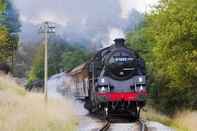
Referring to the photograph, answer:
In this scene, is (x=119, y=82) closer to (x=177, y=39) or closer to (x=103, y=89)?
(x=103, y=89)

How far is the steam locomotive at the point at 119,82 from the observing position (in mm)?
23312

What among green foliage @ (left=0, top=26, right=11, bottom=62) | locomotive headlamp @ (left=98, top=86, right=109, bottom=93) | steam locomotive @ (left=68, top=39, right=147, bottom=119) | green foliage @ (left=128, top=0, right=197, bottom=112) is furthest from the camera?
green foliage @ (left=0, top=26, right=11, bottom=62)

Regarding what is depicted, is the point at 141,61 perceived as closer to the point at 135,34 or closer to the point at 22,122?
the point at 22,122

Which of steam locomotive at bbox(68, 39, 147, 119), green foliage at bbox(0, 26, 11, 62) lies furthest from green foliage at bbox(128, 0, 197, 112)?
green foliage at bbox(0, 26, 11, 62)

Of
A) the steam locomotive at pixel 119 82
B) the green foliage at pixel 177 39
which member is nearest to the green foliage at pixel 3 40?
the steam locomotive at pixel 119 82

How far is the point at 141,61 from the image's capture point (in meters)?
24.4

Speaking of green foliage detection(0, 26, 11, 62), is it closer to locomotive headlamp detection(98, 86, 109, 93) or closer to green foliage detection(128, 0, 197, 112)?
locomotive headlamp detection(98, 86, 109, 93)

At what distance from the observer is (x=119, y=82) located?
23.8 m

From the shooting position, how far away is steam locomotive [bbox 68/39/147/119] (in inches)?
918

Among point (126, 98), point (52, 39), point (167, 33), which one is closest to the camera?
point (126, 98)

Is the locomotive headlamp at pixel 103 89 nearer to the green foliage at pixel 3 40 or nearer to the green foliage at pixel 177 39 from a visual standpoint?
the green foliage at pixel 177 39

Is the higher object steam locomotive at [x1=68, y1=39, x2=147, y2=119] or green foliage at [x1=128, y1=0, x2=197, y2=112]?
green foliage at [x1=128, y1=0, x2=197, y2=112]

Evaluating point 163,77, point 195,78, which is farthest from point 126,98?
point 163,77

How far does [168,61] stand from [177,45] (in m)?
1.13
